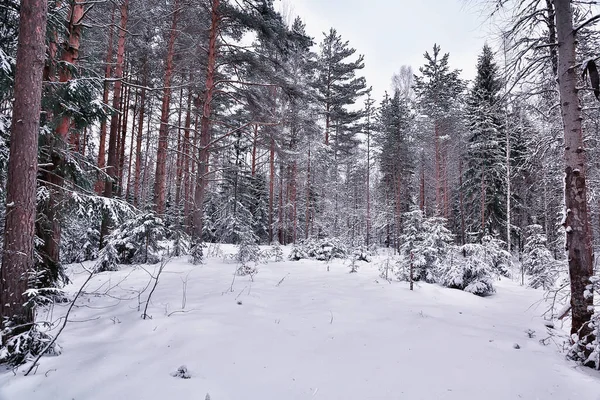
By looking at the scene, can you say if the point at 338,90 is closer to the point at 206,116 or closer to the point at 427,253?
the point at 206,116

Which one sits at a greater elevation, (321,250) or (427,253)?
(427,253)

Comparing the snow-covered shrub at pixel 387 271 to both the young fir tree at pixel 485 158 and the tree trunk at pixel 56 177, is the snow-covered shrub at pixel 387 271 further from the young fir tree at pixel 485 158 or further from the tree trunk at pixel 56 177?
the young fir tree at pixel 485 158

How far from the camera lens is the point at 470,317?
4867 millimetres

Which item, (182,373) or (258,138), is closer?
(182,373)

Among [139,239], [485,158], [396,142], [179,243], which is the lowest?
[179,243]

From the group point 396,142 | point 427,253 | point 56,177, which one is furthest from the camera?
point 396,142

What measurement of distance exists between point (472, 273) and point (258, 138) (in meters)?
8.20

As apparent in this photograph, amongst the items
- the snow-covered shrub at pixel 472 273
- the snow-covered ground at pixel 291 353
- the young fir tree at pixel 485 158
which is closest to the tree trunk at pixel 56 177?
the snow-covered ground at pixel 291 353

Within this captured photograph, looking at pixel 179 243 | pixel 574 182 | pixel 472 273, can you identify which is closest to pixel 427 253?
pixel 472 273

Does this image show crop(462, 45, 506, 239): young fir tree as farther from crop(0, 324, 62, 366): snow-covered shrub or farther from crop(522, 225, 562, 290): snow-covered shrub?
crop(0, 324, 62, 366): snow-covered shrub

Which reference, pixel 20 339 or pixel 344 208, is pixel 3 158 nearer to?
pixel 20 339

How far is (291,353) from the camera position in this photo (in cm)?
314

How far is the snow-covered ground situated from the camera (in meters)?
2.46

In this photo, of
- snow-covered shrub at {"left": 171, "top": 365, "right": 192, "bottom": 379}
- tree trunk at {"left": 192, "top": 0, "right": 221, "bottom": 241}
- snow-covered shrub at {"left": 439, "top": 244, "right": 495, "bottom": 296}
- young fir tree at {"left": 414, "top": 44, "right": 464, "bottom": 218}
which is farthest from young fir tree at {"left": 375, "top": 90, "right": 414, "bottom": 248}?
snow-covered shrub at {"left": 171, "top": 365, "right": 192, "bottom": 379}
